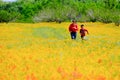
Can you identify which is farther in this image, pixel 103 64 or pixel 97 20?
pixel 97 20

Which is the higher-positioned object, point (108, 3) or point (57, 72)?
point (57, 72)

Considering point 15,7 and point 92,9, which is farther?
point 15,7

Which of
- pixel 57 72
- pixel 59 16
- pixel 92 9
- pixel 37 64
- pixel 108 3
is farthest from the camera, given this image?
pixel 108 3

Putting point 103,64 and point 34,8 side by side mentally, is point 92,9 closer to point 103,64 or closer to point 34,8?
point 34,8

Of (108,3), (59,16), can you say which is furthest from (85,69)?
(108,3)

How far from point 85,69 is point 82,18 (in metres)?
98.3

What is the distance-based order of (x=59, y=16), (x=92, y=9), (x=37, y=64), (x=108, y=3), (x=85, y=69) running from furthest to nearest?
1. (x=108, y=3)
2. (x=92, y=9)
3. (x=59, y=16)
4. (x=37, y=64)
5. (x=85, y=69)

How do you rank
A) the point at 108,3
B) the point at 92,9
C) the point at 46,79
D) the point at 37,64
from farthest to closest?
the point at 108,3, the point at 92,9, the point at 37,64, the point at 46,79

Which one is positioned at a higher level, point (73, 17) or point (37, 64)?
point (37, 64)

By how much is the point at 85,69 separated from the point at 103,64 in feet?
6.29

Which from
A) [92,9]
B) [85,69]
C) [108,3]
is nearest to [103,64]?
[85,69]

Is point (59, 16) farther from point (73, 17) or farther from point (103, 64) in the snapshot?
point (103, 64)

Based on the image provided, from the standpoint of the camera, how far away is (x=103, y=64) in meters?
14.2

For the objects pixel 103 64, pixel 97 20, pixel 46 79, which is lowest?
pixel 97 20
